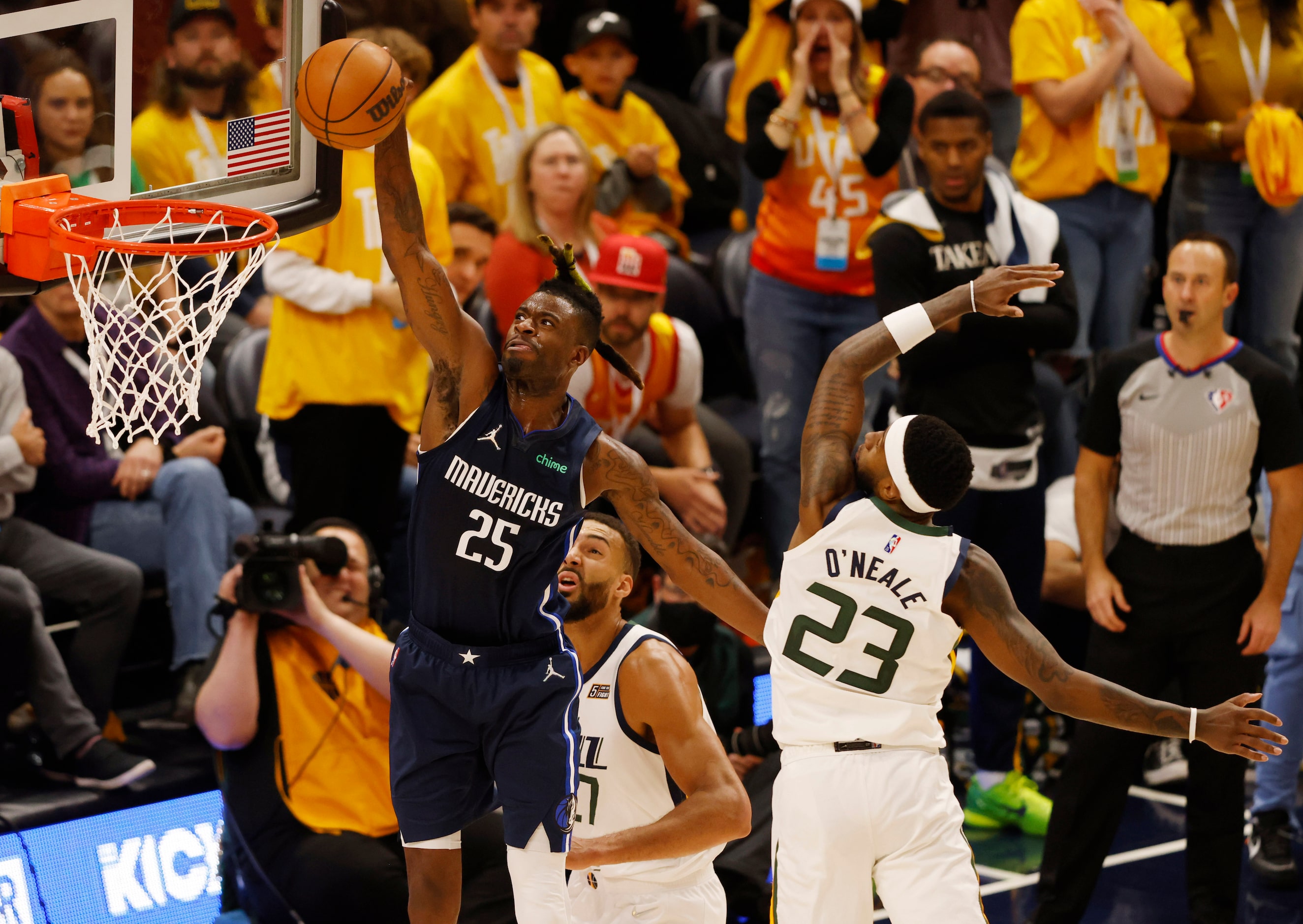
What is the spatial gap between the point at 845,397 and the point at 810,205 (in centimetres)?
288

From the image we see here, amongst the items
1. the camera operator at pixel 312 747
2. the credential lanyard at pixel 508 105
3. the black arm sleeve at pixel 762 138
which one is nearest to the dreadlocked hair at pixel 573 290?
the camera operator at pixel 312 747

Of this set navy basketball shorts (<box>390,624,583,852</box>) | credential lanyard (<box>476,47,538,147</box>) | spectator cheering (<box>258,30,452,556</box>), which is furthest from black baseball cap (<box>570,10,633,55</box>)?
navy basketball shorts (<box>390,624,583,852</box>)

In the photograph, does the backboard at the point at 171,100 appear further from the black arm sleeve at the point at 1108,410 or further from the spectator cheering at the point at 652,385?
the black arm sleeve at the point at 1108,410

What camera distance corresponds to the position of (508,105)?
754 cm

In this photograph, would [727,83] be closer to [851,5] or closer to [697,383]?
[851,5]

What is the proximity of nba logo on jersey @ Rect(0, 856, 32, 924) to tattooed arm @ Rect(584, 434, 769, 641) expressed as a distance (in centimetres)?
237

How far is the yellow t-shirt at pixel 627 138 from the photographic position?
8219mm

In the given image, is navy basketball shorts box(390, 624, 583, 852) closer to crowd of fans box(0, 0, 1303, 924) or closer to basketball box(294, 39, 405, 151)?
basketball box(294, 39, 405, 151)

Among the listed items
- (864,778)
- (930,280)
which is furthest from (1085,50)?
(864,778)


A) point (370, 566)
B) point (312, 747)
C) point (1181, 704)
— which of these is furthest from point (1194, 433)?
point (312, 747)

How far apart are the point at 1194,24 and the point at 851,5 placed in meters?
1.88

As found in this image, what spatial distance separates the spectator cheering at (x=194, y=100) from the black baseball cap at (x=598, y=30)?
3.43m

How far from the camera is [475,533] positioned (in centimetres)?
409

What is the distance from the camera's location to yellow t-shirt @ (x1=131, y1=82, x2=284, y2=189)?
4641 mm
